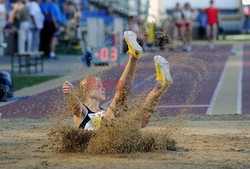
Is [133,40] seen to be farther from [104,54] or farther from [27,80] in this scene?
[104,54]

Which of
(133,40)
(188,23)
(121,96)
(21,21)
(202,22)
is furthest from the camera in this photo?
(202,22)

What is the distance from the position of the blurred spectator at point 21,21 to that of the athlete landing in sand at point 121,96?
19.3 meters

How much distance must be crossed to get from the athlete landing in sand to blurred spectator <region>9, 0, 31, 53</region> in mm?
Answer: 19317

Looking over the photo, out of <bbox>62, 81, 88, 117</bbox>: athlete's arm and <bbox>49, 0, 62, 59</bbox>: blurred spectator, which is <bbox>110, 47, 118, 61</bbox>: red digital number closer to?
<bbox>49, 0, 62, 59</bbox>: blurred spectator

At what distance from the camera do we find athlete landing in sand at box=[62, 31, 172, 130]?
9.55 meters

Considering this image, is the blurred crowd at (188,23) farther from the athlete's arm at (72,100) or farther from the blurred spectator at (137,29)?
the athlete's arm at (72,100)

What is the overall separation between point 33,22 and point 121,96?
20.8m

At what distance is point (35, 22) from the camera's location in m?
30.0

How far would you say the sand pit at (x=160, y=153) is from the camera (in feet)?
28.2

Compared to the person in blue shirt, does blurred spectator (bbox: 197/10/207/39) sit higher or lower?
lower

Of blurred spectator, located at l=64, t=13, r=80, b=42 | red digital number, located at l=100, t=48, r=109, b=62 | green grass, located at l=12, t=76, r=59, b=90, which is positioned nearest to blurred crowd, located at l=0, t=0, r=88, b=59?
blurred spectator, located at l=64, t=13, r=80, b=42

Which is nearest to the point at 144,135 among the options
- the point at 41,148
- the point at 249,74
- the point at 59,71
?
the point at 41,148

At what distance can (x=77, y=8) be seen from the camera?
35625mm

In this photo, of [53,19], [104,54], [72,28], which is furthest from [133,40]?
[72,28]
